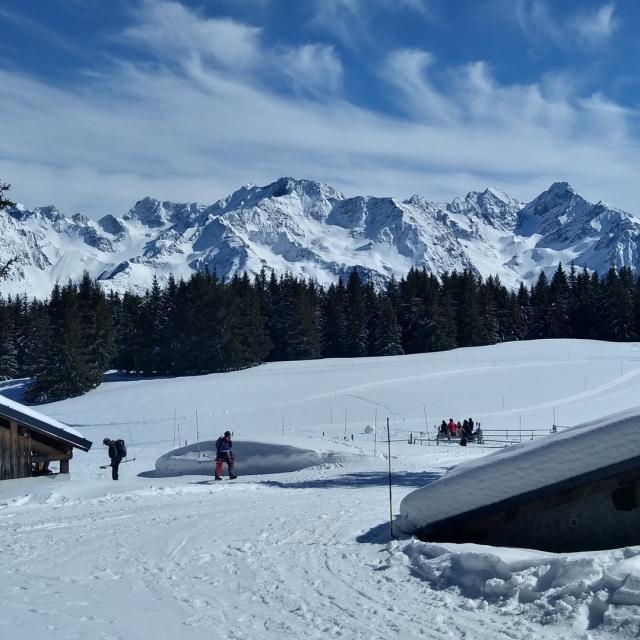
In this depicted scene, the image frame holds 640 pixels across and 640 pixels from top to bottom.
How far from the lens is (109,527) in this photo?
1212 cm

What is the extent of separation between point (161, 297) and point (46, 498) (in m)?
59.0

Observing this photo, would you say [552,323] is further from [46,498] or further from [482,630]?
[482,630]

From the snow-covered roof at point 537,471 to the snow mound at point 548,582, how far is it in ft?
2.52

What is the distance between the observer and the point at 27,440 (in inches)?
741

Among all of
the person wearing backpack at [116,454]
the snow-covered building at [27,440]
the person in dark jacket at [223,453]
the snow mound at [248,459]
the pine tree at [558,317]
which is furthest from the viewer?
the pine tree at [558,317]

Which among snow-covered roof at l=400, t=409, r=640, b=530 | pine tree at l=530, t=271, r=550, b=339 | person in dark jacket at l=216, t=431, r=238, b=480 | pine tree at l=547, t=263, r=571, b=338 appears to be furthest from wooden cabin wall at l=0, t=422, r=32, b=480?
pine tree at l=530, t=271, r=550, b=339

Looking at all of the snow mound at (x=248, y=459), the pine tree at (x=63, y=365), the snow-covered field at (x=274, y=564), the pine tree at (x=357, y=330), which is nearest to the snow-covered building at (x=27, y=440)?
the snow-covered field at (x=274, y=564)

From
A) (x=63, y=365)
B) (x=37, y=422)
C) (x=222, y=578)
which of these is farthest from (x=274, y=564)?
(x=63, y=365)

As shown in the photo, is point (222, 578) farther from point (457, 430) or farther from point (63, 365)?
point (63, 365)

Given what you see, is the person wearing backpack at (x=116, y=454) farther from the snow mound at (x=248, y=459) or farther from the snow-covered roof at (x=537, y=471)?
the snow-covered roof at (x=537, y=471)

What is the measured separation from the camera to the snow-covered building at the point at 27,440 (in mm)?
18297

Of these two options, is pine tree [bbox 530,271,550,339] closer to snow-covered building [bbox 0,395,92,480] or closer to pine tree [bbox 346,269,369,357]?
pine tree [bbox 346,269,369,357]

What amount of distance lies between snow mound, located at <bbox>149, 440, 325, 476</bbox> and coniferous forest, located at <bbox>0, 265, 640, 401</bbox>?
3996 centimetres

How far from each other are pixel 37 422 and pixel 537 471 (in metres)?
14.1
